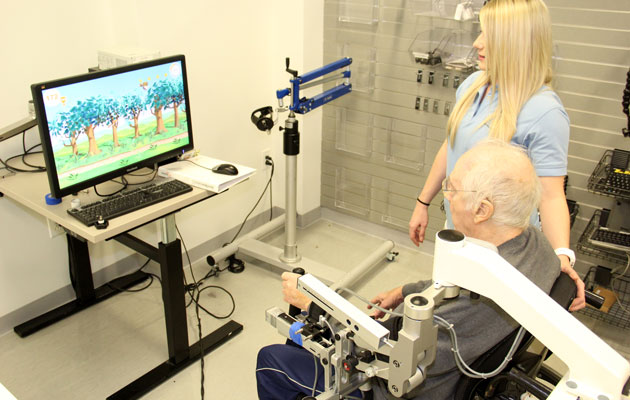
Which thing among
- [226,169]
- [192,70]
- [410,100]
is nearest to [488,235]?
[226,169]

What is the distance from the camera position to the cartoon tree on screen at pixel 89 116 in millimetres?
2053

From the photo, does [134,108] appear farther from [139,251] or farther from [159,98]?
[139,251]

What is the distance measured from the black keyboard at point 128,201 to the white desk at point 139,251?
2cm

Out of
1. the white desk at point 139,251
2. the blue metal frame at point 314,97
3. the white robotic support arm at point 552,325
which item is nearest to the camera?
the white robotic support arm at point 552,325

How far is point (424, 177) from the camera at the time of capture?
3.41 metres

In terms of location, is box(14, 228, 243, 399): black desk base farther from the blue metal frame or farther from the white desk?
the blue metal frame

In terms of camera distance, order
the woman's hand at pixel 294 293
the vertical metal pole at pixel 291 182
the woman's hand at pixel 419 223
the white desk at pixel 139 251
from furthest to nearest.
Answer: the vertical metal pole at pixel 291 182 → the woman's hand at pixel 419 223 → the white desk at pixel 139 251 → the woman's hand at pixel 294 293

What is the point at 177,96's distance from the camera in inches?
94.0

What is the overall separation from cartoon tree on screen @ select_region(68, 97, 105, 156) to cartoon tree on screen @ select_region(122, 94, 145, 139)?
10cm

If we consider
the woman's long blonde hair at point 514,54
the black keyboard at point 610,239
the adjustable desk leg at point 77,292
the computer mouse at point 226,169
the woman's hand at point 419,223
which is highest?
the woman's long blonde hair at point 514,54

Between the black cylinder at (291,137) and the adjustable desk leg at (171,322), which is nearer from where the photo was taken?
the adjustable desk leg at (171,322)

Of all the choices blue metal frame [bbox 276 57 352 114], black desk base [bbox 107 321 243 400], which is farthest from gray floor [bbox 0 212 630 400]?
blue metal frame [bbox 276 57 352 114]

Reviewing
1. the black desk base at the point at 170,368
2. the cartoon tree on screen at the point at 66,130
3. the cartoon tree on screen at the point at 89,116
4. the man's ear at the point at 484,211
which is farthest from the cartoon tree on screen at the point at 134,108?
the man's ear at the point at 484,211

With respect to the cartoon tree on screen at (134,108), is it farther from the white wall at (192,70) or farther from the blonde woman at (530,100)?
the blonde woman at (530,100)
